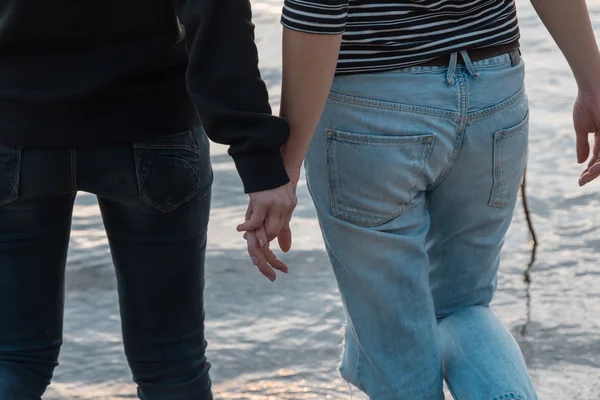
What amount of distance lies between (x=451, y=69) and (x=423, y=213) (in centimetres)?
27

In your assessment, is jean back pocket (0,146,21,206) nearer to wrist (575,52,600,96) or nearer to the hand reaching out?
the hand reaching out

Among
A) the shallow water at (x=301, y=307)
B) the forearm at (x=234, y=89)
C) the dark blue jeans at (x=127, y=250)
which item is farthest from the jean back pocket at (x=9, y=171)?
the shallow water at (x=301, y=307)

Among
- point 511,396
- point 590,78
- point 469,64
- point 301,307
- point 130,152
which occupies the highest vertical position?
point 469,64

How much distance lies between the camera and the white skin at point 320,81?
172cm

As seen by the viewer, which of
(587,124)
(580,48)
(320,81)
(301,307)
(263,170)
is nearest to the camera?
(320,81)

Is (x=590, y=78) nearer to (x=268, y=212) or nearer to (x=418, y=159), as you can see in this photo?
(x=418, y=159)

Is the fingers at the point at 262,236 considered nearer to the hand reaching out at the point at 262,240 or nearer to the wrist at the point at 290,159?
the hand reaching out at the point at 262,240

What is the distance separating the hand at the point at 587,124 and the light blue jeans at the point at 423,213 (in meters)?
0.23

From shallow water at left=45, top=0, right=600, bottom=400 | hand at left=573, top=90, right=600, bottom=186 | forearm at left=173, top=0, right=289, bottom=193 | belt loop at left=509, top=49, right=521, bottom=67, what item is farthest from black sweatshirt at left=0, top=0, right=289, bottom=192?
shallow water at left=45, top=0, right=600, bottom=400

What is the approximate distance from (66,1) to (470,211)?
30.5 inches

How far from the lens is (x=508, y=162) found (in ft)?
6.20

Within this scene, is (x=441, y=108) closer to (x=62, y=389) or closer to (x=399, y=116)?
(x=399, y=116)

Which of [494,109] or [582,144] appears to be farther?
[582,144]

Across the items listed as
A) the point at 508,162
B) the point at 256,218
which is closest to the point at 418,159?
the point at 508,162
